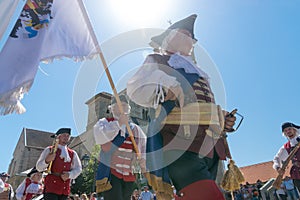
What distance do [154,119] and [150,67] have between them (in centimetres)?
42

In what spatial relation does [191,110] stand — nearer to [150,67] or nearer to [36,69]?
[150,67]

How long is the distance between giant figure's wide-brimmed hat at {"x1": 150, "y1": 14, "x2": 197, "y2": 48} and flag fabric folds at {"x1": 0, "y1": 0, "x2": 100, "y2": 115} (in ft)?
2.36

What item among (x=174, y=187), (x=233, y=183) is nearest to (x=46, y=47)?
(x=174, y=187)

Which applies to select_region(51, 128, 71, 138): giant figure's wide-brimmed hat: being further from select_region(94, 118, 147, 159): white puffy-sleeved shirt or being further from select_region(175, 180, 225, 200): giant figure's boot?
select_region(175, 180, 225, 200): giant figure's boot

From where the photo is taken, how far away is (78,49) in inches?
112

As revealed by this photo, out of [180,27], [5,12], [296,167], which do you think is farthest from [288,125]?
[5,12]

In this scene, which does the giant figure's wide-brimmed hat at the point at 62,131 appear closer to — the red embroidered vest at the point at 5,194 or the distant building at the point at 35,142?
the red embroidered vest at the point at 5,194

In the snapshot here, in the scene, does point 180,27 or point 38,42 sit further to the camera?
point 38,42

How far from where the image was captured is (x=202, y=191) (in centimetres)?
175

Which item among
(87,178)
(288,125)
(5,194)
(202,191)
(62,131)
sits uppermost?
(87,178)

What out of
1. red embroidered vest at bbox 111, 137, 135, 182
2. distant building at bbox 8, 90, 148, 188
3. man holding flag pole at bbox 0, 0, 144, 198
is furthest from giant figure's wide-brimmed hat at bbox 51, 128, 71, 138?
distant building at bbox 8, 90, 148, 188

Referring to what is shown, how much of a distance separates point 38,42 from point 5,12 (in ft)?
1.27

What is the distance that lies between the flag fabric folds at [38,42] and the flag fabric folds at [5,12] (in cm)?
12

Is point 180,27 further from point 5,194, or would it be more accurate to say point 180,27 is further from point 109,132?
point 5,194
